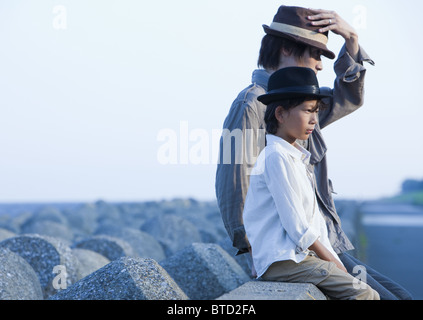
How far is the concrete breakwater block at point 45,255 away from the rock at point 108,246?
1.84 meters

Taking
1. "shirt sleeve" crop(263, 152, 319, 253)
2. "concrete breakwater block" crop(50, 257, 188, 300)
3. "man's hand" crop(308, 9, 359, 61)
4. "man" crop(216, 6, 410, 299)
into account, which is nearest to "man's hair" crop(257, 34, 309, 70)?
"man" crop(216, 6, 410, 299)

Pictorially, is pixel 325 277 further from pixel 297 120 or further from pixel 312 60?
pixel 312 60

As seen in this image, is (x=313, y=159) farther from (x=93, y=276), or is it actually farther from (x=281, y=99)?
(x=93, y=276)

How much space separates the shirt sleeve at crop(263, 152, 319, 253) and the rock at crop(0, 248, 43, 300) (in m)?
2.64

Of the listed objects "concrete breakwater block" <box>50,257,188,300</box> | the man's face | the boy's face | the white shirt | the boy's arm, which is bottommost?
"concrete breakwater block" <box>50,257,188,300</box>

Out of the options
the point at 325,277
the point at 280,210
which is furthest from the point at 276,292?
the point at 280,210

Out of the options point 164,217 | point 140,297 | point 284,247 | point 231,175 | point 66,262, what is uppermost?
point 231,175

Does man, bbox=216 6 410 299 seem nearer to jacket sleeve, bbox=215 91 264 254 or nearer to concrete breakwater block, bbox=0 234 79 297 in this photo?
jacket sleeve, bbox=215 91 264 254

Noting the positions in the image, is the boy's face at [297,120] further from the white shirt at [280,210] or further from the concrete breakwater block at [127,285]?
the concrete breakwater block at [127,285]

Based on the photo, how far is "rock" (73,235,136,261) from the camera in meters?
8.97

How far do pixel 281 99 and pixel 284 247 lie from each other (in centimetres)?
70
